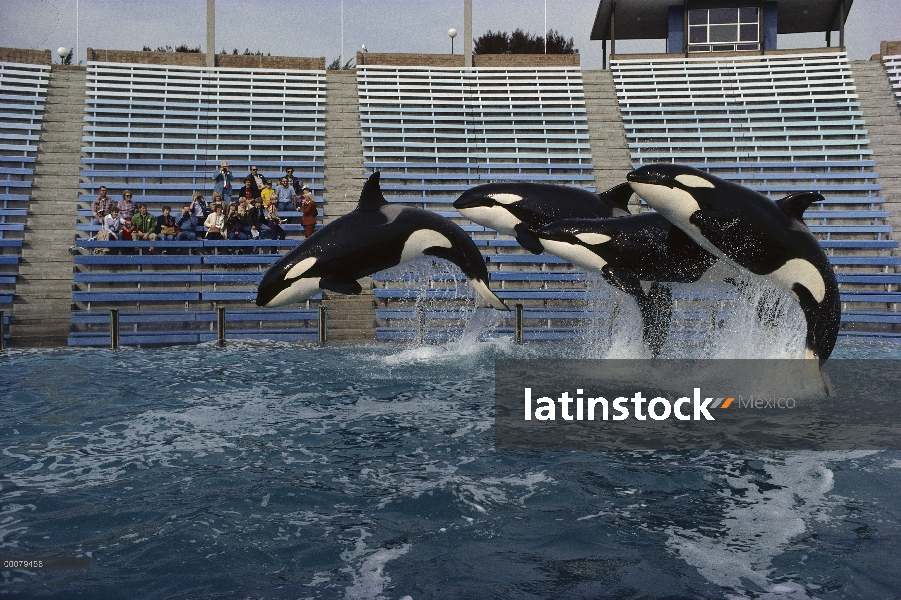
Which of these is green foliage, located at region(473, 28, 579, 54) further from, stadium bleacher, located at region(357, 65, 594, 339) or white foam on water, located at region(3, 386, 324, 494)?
white foam on water, located at region(3, 386, 324, 494)

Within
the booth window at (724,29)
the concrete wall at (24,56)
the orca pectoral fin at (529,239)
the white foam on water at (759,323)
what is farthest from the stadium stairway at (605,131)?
the concrete wall at (24,56)

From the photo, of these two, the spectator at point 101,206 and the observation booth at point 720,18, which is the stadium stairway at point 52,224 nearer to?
the spectator at point 101,206

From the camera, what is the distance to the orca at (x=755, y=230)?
6.35 m

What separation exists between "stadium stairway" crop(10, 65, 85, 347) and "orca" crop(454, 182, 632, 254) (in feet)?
25.9

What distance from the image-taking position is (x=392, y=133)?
19.0 meters

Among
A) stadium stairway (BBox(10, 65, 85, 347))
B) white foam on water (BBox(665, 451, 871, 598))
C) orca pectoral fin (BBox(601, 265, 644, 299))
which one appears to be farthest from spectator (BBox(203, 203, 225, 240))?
white foam on water (BBox(665, 451, 871, 598))

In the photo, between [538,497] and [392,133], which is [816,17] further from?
[538,497]

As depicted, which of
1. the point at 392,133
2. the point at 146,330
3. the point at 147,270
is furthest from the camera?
the point at 392,133

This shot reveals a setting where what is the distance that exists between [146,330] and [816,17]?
20.1 metres

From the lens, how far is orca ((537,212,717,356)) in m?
7.35

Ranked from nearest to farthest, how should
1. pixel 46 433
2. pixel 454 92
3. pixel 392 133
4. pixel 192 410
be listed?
pixel 46 433 → pixel 192 410 → pixel 392 133 → pixel 454 92

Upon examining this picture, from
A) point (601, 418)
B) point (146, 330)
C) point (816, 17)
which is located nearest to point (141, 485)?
point (601, 418)

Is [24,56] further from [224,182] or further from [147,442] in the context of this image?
[147,442]

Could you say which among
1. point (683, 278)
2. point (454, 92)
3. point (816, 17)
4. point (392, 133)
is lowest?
point (683, 278)
